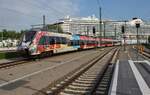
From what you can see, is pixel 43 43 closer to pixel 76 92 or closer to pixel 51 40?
pixel 51 40

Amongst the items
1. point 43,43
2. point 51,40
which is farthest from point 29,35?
point 51,40

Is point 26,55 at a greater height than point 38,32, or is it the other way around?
point 38,32

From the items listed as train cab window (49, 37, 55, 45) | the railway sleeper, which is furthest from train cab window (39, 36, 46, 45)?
the railway sleeper

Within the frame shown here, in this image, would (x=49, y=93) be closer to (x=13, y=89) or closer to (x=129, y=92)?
(x=13, y=89)

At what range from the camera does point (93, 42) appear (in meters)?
79.0

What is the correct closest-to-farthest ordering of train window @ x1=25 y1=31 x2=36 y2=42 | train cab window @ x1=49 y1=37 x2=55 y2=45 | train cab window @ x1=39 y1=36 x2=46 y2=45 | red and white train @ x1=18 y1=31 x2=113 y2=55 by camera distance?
red and white train @ x1=18 y1=31 x2=113 y2=55
train window @ x1=25 y1=31 x2=36 y2=42
train cab window @ x1=39 y1=36 x2=46 y2=45
train cab window @ x1=49 y1=37 x2=55 y2=45

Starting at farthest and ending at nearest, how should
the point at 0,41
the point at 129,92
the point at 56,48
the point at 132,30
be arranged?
the point at 132,30, the point at 0,41, the point at 56,48, the point at 129,92

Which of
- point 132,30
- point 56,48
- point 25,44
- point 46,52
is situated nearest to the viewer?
point 25,44

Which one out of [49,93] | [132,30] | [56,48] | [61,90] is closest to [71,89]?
[61,90]

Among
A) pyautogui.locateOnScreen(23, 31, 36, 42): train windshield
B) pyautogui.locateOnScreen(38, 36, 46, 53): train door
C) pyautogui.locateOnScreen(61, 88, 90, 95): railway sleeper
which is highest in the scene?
pyautogui.locateOnScreen(23, 31, 36, 42): train windshield

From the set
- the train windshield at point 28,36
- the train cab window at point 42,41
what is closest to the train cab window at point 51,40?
the train cab window at point 42,41

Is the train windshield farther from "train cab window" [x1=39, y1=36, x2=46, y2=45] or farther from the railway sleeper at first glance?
the railway sleeper

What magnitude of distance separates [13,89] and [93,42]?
66.5 metres

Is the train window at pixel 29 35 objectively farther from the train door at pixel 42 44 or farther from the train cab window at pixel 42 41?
the train cab window at pixel 42 41
